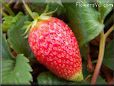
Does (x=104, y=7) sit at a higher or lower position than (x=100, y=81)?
higher

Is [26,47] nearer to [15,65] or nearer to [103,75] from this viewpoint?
[15,65]

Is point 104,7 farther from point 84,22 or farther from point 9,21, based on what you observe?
point 9,21

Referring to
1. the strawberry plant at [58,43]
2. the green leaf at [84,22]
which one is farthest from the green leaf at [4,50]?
the green leaf at [84,22]

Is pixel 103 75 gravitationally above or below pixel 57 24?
below

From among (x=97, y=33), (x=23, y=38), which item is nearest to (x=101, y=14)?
(x=97, y=33)

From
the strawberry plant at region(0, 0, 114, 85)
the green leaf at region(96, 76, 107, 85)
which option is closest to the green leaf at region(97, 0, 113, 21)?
the strawberry plant at region(0, 0, 114, 85)

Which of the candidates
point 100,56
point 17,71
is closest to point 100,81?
point 100,56

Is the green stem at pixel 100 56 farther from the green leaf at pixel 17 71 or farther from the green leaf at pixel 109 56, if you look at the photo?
the green leaf at pixel 17 71
